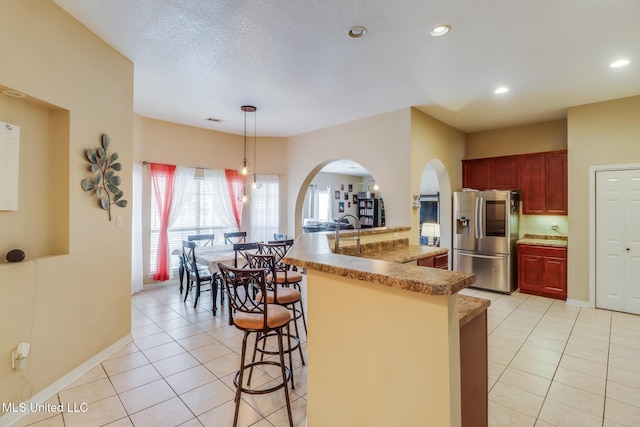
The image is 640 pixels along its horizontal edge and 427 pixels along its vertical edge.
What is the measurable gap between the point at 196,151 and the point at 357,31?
4.09 meters

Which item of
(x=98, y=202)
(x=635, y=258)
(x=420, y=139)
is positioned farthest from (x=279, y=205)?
(x=635, y=258)

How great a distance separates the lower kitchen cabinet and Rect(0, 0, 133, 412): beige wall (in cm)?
570

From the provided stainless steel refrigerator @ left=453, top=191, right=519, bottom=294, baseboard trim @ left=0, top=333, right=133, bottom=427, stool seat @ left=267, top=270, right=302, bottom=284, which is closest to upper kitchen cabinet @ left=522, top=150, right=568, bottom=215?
stainless steel refrigerator @ left=453, top=191, right=519, bottom=294

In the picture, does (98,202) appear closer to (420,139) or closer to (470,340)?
(470,340)

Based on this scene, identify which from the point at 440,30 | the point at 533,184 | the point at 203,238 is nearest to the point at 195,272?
the point at 203,238

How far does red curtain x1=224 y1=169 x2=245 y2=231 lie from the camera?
19.7 ft

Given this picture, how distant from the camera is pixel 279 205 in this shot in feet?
21.1

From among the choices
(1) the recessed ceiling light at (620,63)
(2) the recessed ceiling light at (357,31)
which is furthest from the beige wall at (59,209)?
(1) the recessed ceiling light at (620,63)

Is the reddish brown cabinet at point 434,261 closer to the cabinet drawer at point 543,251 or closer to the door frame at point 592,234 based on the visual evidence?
the cabinet drawer at point 543,251

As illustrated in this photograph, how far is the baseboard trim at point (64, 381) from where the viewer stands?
6.55 feet

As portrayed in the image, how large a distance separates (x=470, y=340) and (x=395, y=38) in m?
2.43

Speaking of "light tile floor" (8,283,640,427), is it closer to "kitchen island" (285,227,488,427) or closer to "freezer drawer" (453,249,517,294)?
"kitchen island" (285,227,488,427)

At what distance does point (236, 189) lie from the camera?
240 inches

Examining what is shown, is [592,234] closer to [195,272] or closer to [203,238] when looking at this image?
[195,272]
